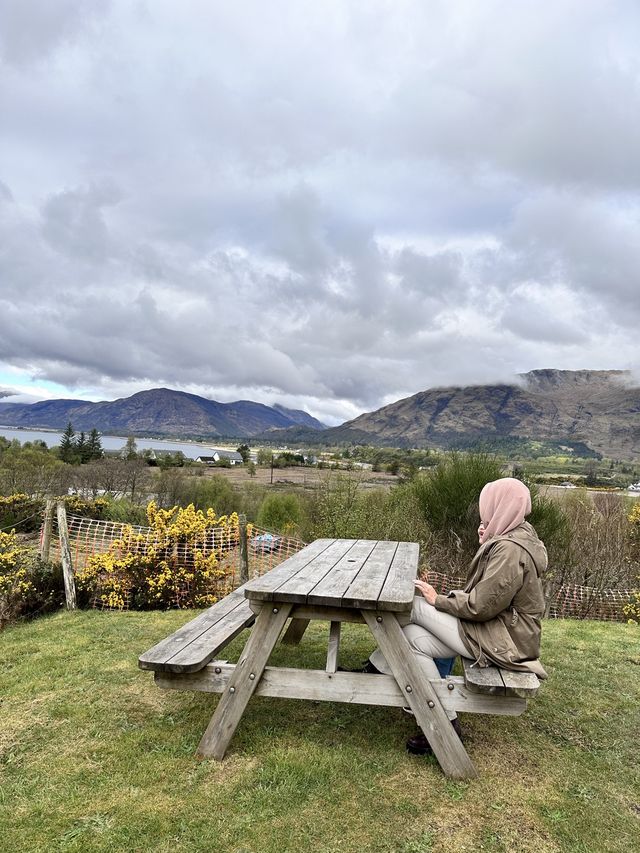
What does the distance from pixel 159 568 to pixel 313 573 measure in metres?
4.35

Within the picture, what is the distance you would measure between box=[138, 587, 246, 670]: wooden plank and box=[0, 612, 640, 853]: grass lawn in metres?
0.61

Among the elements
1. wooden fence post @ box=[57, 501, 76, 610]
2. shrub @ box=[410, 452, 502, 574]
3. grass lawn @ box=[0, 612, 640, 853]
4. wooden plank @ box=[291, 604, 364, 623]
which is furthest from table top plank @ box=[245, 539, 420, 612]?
shrub @ box=[410, 452, 502, 574]

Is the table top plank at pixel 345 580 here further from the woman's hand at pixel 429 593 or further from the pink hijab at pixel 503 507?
the pink hijab at pixel 503 507

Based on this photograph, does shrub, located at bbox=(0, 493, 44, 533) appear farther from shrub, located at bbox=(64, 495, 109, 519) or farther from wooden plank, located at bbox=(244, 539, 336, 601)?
wooden plank, located at bbox=(244, 539, 336, 601)

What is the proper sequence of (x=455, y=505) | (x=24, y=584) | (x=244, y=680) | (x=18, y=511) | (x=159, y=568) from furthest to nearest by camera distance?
(x=18, y=511), (x=455, y=505), (x=159, y=568), (x=24, y=584), (x=244, y=680)

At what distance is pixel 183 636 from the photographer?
343 centimetres

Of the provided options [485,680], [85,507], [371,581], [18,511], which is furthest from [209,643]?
[85,507]

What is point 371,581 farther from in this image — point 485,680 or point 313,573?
point 485,680

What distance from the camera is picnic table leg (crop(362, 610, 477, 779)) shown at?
2.98 meters

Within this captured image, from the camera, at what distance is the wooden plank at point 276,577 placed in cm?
303

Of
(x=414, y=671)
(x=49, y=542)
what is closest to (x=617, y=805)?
(x=414, y=671)

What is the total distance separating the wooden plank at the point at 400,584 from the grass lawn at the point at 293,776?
101 centimetres

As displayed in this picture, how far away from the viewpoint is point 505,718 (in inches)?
150

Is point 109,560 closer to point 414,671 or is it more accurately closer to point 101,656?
point 101,656
